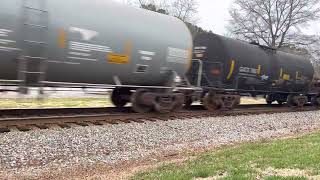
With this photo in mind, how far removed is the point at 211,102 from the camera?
725 inches

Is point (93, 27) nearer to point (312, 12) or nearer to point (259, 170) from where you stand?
point (259, 170)

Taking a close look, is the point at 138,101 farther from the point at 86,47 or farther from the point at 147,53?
the point at 86,47

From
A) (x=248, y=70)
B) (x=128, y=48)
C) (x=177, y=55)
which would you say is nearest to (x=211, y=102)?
(x=248, y=70)

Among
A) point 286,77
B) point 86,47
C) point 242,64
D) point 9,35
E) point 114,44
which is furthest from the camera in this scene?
point 286,77

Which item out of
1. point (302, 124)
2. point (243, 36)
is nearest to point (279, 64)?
point (302, 124)

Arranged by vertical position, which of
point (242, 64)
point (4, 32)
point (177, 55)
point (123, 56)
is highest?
point (4, 32)

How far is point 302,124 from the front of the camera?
55.0 feet

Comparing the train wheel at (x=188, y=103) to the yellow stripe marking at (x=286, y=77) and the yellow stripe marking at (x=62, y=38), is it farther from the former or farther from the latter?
the yellow stripe marking at (x=62, y=38)

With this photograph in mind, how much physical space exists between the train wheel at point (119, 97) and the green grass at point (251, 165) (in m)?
6.27

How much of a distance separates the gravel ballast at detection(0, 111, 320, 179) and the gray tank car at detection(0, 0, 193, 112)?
6.04 feet

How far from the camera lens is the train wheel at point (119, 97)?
15758 mm

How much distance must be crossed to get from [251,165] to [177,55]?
801 centimetres

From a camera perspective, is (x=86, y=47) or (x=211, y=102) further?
(x=211, y=102)

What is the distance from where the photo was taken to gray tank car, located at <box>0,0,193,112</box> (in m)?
10.9
